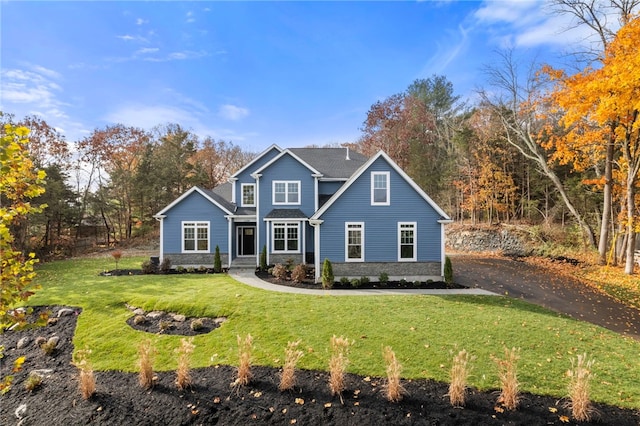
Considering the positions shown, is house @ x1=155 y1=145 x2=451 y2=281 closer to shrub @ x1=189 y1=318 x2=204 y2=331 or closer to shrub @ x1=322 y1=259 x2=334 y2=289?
shrub @ x1=322 y1=259 x2=334 y2=289

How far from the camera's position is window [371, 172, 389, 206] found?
14945mm

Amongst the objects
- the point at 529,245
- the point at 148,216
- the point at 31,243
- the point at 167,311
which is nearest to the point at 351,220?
the point at 167,311

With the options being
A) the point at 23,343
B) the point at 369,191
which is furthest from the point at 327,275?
the point at 23,343

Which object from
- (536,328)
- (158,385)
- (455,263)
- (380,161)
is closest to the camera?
(158,385)

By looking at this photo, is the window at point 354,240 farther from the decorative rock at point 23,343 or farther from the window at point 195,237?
the decorative rock at point 23,343

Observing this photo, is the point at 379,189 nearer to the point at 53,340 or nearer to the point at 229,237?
the point at 229,237

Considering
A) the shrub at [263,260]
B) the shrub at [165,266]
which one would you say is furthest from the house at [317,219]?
the shrub at [165,266]

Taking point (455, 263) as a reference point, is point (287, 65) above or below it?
above

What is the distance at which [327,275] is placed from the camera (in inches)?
544

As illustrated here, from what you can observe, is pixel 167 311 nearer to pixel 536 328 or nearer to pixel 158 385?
pixel 158 385

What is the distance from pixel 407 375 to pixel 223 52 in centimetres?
1404

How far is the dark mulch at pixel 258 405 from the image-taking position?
535cm

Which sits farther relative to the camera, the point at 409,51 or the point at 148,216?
the point at 148,216

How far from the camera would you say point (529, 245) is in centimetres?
2377
